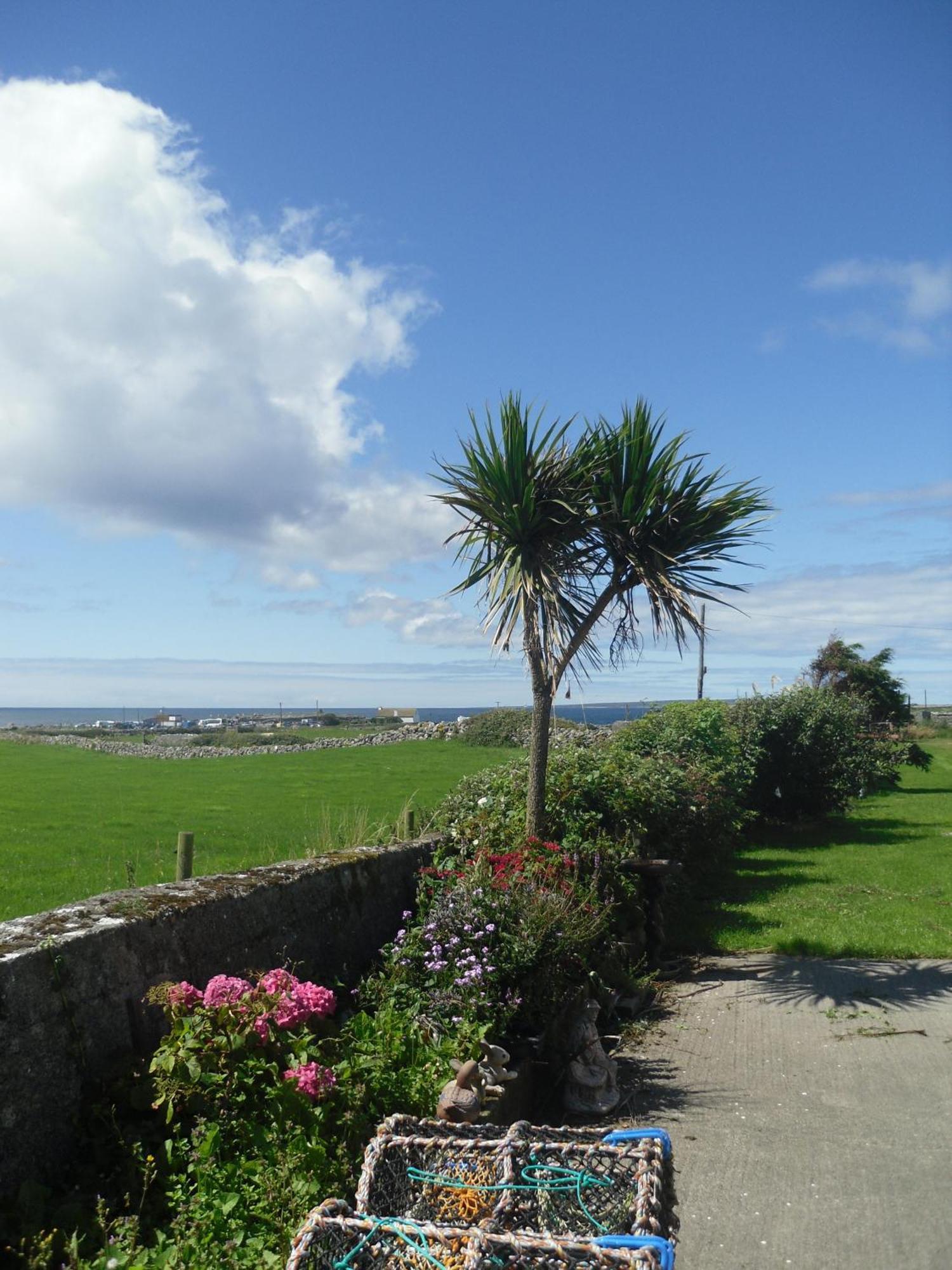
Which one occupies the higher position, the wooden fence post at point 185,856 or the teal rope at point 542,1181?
the wooden fence post at point 185,856

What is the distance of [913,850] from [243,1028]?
601 inches

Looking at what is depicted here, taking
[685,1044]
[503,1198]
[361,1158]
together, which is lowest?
[685,1044]

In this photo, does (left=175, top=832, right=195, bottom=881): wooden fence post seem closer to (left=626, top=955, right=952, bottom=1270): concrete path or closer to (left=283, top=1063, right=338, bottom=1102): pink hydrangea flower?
(left=283, top=1063, right=338, bottom=1102): pink hydrangea flower

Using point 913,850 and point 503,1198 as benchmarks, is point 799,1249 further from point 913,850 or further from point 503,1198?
point 913,850

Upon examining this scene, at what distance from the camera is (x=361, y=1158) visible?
3.79 m

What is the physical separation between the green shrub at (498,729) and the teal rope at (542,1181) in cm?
3146

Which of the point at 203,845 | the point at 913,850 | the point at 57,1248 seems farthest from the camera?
the point at 913,850

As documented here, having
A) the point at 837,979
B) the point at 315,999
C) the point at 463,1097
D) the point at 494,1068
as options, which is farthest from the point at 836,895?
the point at 315,999

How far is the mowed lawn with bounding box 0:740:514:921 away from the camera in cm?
839

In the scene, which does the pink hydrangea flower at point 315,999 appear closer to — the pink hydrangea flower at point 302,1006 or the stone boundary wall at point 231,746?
the pink hydrangea flower at point 302,1006

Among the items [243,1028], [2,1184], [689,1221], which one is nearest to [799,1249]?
[689,1221]

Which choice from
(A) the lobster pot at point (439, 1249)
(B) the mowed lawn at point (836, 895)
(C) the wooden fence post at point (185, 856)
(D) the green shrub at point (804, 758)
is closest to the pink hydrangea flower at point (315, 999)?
(A) the lobster pot at point (439, 1249)

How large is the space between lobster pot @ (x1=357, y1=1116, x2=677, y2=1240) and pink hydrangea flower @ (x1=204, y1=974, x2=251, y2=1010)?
1.20 meters

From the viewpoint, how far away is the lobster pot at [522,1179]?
9.30 feet
